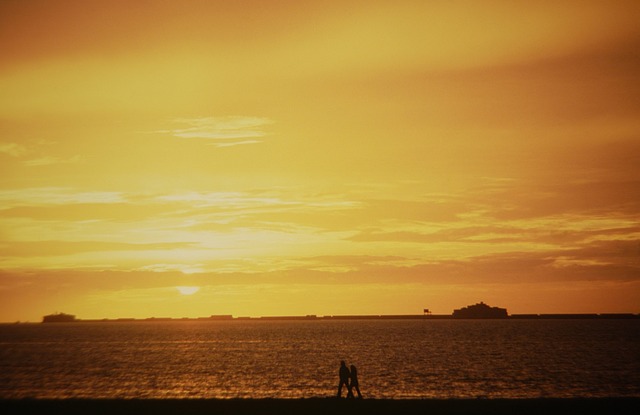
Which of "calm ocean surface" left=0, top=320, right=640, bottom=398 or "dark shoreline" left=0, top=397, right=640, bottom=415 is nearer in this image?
"dark shoreline" left=0, top=397, right=640, bottom=415

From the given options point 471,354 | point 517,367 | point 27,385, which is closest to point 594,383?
point 517,367

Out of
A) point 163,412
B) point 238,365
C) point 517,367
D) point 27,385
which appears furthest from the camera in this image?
point 238,365

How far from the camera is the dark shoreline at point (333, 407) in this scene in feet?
125

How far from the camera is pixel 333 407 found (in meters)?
39.3

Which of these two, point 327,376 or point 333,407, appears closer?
point 333,407

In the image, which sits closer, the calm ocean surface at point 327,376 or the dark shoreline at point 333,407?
the dark shoreline at point 333,407

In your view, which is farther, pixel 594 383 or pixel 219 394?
pixel 594 383

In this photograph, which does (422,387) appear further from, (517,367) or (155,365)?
(155,365)

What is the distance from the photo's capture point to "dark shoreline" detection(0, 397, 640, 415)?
125 feet

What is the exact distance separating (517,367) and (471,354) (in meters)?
28.1

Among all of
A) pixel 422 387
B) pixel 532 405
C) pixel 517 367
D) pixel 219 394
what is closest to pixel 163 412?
pixel 532 405

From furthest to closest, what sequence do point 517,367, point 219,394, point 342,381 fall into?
point 517,367 < point 219,394 < point 342,381

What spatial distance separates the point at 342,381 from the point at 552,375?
4583 centimetres

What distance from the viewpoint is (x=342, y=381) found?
4331cm
